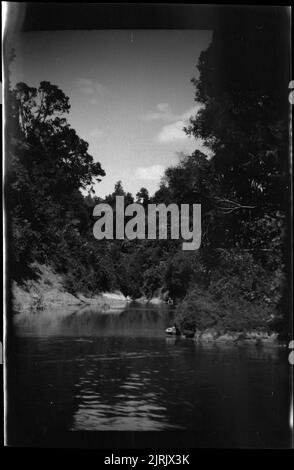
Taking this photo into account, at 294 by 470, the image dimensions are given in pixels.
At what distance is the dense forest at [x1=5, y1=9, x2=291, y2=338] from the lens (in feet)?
24.1

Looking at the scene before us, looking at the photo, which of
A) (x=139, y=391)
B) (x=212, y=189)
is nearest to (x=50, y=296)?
(x=139, y=391)

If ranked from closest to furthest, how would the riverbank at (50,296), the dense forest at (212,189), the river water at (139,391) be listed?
the river water at (139,391)
the dense forest at (212,189)
the riverbank at (50,296)

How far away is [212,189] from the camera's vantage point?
803cm

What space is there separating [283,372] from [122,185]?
3190 millimetres

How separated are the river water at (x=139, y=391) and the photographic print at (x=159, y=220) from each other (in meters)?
0.02

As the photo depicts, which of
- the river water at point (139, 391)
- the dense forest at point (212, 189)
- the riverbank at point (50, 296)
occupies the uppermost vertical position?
the dense forest at point (212, 189)

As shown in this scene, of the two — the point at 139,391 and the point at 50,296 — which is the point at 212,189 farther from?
the point at 50,296

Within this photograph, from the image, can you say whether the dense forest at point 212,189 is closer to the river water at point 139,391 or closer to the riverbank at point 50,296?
the riverbank at point 50,296

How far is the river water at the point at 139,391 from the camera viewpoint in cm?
702

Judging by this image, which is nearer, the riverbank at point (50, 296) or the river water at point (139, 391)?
the river water at point (139, 391)

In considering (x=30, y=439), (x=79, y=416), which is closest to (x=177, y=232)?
(x=79, y=416)

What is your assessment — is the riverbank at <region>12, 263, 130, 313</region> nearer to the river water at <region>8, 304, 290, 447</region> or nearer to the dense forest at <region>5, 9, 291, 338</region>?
the dense forest at <region>5, 9, 291, 338</region>

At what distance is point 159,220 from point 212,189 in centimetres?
101

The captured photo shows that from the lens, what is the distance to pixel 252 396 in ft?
24.4
